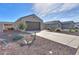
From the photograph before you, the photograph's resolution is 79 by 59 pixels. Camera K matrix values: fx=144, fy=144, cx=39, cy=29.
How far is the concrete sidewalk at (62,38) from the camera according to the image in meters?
2.33

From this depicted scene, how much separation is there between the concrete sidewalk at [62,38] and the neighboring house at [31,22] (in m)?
0.12

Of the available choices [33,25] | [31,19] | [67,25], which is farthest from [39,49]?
Answer: [67,25]

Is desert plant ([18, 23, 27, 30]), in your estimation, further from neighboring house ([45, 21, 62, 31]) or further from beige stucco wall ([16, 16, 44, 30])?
neighboring house ([45, 21, 62, 31])

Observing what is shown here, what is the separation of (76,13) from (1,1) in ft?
4.04

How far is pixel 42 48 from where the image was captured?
2342mm

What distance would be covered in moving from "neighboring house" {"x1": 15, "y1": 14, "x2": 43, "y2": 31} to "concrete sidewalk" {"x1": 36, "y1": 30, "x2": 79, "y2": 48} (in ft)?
0.40

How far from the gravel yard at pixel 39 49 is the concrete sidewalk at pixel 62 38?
0.06m

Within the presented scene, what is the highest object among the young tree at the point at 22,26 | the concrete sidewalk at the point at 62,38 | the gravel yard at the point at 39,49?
the young tree at the point at 22,26

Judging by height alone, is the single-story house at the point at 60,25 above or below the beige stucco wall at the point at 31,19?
below

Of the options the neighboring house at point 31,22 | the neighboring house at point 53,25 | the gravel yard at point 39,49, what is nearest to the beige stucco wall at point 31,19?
the neighboring house at point 31,22

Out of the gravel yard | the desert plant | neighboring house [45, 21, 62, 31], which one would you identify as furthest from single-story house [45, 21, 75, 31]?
the desert plant

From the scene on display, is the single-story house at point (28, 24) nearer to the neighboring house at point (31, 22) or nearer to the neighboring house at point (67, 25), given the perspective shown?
the neighboring house at point (31, 22)

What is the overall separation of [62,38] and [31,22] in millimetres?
577

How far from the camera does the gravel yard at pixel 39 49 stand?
7.57 ft
